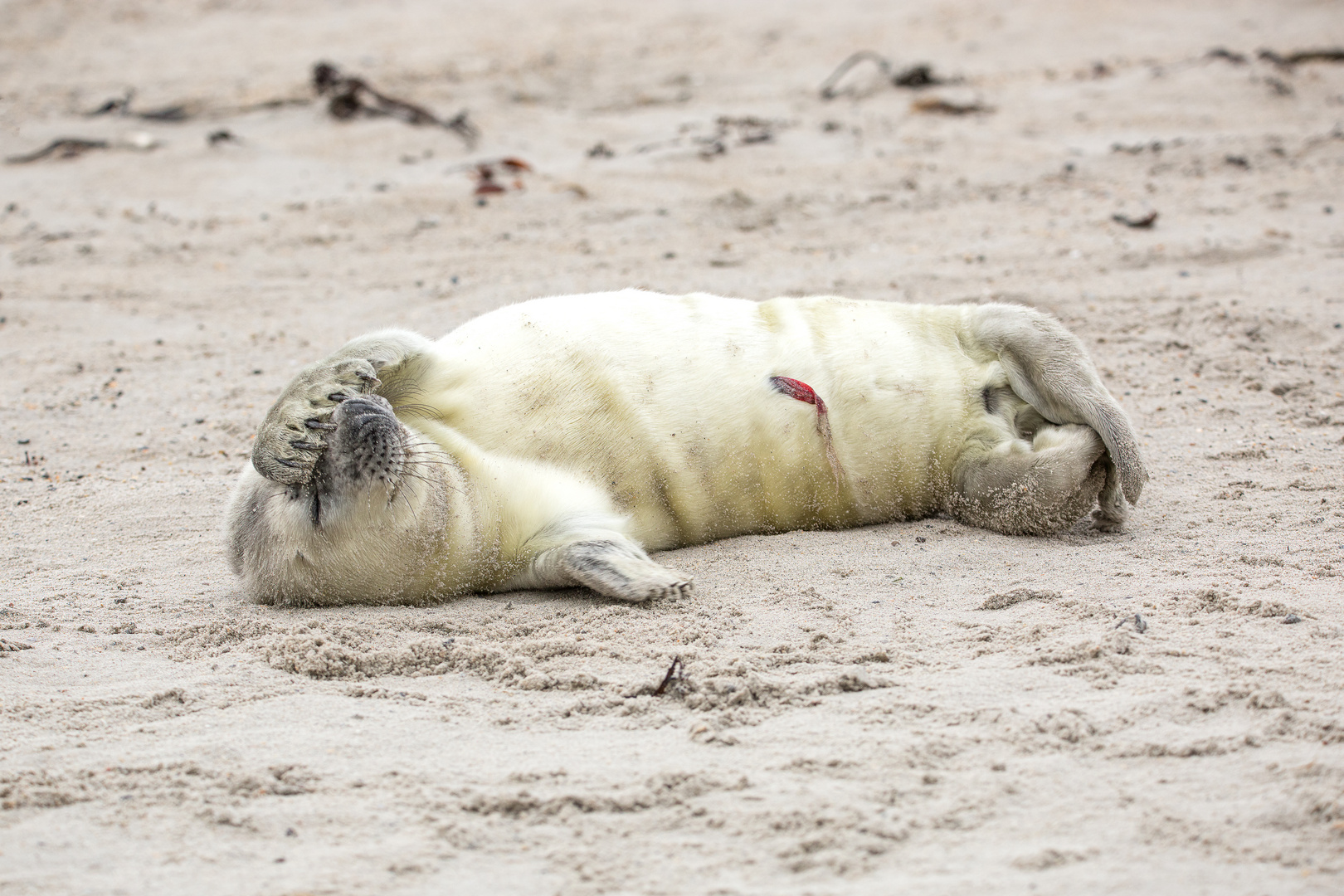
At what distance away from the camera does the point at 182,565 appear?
3.71 m

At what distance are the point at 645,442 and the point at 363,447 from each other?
80 centimetres

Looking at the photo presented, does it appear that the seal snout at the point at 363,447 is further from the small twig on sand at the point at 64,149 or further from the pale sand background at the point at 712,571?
the small twig on sand at the point at 64,149

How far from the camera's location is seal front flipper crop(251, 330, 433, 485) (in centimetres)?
318

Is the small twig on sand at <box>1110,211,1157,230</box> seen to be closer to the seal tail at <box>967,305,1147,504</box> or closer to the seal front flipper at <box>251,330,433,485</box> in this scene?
the seal tail at <box>967,305,1147,504</box>

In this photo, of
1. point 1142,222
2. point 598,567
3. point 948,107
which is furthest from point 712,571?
point 948,107

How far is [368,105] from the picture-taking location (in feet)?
29.9

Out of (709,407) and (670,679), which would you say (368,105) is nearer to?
(709,407)

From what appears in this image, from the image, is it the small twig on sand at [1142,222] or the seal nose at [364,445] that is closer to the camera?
the seal nose at [364,445]

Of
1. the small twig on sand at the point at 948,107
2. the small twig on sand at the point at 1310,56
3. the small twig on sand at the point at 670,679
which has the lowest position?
the small twig on sand at the point at 670,679

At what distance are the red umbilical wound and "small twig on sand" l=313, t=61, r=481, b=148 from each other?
17.8ft

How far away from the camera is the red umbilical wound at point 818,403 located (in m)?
3.57

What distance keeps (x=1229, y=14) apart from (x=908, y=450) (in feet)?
29.7

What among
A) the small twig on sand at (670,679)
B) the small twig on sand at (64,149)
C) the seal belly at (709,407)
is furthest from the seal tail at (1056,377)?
the small twig on sand at (64,149)

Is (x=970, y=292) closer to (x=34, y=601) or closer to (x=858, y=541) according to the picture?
(x=858, y=541)
